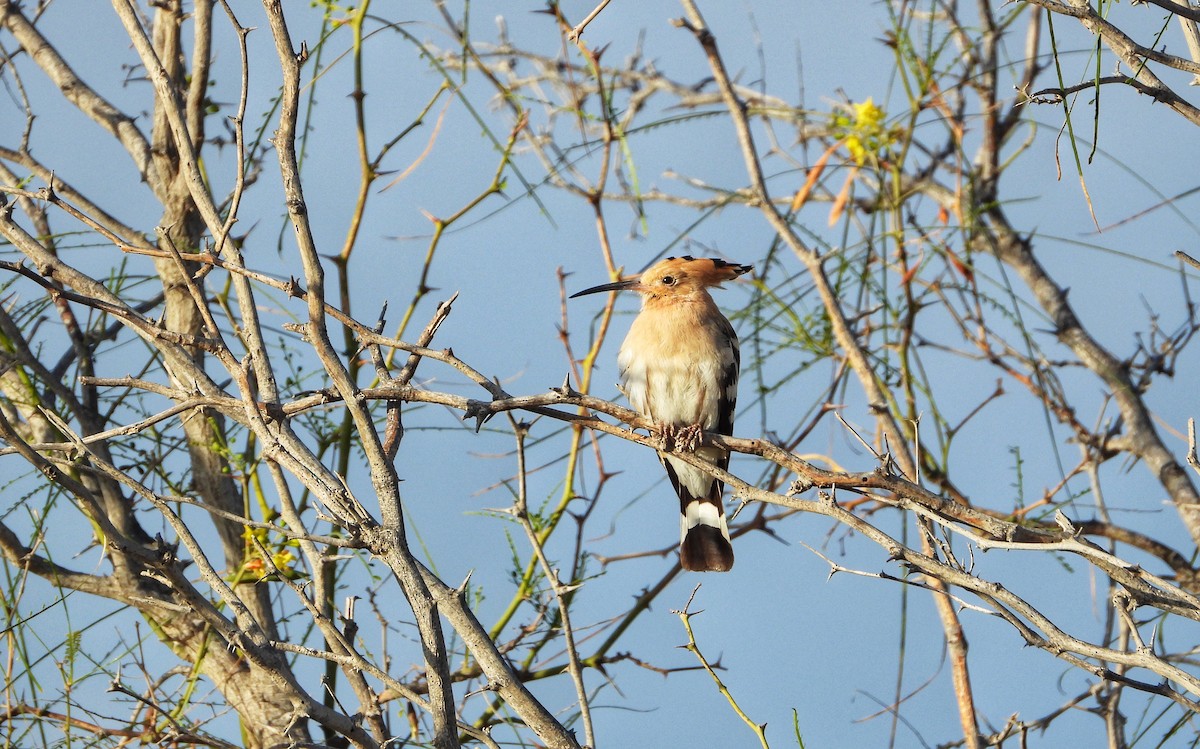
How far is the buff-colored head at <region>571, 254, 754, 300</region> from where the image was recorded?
4266 millimetres

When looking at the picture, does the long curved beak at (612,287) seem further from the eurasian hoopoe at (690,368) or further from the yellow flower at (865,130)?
the yellow flower at (865,130)

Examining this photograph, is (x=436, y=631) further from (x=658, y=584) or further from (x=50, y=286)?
(x=658, y=584)

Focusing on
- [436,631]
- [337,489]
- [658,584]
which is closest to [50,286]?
[337,489]

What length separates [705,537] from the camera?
4035 millimetres

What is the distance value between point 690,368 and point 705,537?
600mm

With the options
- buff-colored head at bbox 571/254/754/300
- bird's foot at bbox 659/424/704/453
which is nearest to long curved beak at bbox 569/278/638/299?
buff-colored head at bbox 571/254/754/300

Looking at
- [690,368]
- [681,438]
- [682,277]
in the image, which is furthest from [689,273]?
[681,438]

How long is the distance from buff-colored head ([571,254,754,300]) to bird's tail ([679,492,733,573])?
749mm

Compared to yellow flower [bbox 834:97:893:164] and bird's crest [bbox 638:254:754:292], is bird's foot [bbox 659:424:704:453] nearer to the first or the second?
bird's crest [bbox 638:254:754:292]

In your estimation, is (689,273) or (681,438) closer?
(681,438)

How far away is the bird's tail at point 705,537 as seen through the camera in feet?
12.9

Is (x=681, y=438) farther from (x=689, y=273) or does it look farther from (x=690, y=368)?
(x=689, y=273)

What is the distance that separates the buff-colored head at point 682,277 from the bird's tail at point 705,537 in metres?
0.75

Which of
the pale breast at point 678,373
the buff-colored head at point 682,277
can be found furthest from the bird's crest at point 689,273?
the pale breast at point 678,373
